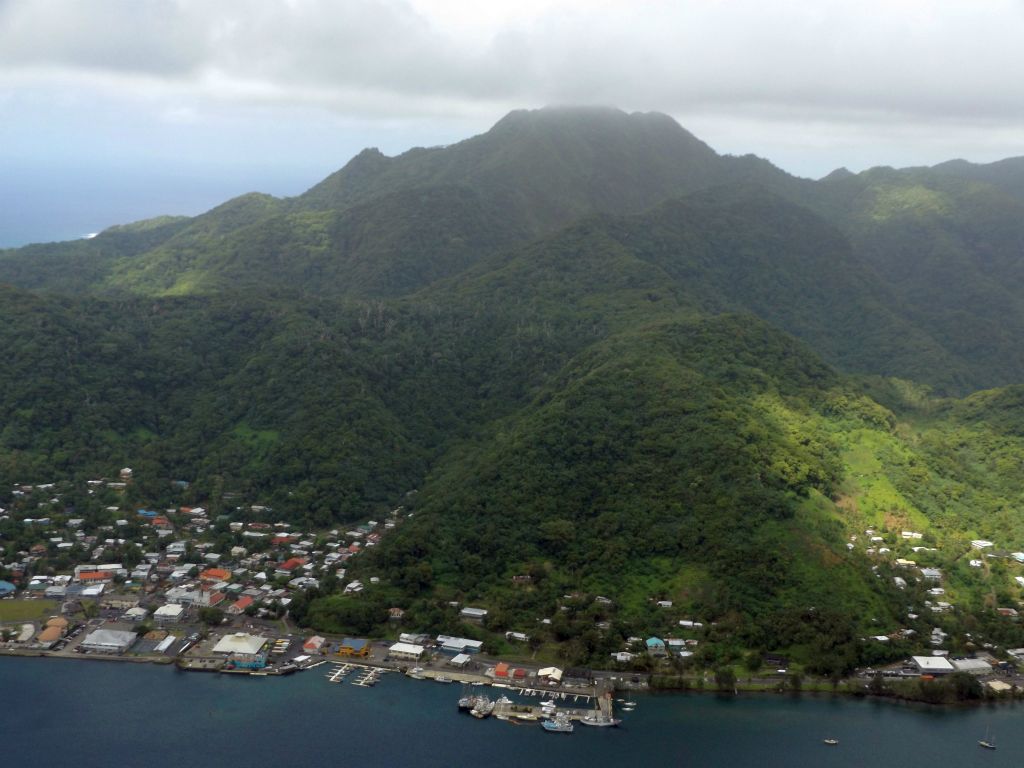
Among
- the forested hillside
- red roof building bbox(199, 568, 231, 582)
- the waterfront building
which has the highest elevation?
the forested hillside

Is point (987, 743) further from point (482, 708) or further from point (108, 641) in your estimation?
point (108, 641)

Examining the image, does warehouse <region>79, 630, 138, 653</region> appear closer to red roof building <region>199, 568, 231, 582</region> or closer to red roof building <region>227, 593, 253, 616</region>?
red roof building <region>227, 593, 253, 616</region>

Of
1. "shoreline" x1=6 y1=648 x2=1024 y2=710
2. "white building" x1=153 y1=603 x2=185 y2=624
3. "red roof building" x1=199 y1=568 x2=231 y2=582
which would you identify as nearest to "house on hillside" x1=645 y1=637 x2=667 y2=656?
"shoreline" x1=6 y1=648 x2=1024 y2=710

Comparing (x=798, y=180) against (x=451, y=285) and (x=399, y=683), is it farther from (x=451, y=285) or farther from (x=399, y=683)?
(x=399, y=683)

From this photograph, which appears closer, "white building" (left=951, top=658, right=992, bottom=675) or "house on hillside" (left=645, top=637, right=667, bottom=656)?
"white building" (left=951, top=658, right=992, bottom=675)

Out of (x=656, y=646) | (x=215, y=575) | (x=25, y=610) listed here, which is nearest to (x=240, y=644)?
(x=215, y=575)

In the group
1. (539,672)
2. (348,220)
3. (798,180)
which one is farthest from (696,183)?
(539,672)
